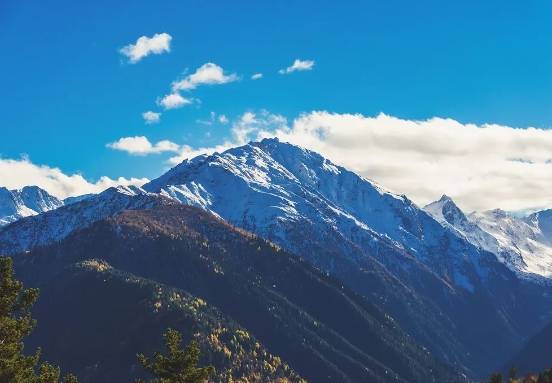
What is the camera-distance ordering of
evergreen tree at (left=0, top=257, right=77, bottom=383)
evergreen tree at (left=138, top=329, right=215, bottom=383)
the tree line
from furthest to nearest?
1. evergreen tree at (left=138, top=329, right=215, bottom=383)
2. the tree line
3. evergreen tree at (left=0, top=257, right=77, bottom=383)

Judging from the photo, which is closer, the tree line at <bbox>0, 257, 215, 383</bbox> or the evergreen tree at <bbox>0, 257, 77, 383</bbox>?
the evergreen tree at <bbox>0, 257, 77, 383</bbox>

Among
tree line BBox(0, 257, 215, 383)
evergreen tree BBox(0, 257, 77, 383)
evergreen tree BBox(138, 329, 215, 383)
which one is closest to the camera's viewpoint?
evergreen tree BBox(0, 257, 77, 383)

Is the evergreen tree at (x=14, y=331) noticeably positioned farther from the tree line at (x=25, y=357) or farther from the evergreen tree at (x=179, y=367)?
the evergreen tree at (x=179, y=367)

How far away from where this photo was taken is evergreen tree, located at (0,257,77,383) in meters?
61.2

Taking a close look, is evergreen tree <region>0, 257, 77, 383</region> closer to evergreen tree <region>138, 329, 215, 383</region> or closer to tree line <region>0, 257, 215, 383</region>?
tree line <region>0, 257, 215, 383</region>

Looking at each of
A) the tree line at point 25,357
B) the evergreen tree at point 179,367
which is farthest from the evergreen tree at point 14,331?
the evergreen tree at point 179,367

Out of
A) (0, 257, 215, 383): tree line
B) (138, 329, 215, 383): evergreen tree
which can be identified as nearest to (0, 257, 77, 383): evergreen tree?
(0, 257, 215, 383): tree line

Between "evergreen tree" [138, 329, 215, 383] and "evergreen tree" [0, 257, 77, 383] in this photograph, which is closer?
"evergreen tree" [0, 257, 77, 383]

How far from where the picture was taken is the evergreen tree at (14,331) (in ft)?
201

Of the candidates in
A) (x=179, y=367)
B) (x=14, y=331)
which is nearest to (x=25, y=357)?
(x=14, y=331)

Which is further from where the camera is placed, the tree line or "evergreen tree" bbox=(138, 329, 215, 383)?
"evergreen tree" bbox=(138, 329, 215, 383)

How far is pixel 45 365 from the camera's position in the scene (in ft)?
212

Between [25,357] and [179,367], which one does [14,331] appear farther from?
[179,367]

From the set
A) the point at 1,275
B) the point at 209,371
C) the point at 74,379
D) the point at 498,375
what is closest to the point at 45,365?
the point at 74,379
